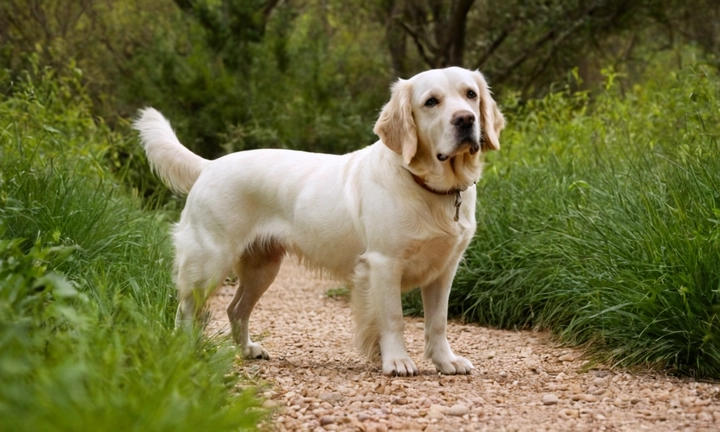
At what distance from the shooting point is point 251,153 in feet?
14.2

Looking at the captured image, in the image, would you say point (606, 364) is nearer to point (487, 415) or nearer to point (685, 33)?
point (487, 415)

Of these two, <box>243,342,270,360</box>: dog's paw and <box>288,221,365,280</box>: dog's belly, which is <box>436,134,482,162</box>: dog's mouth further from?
<box>243,342,270,360</box>: dog's paw

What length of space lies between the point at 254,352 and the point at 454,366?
1035mm

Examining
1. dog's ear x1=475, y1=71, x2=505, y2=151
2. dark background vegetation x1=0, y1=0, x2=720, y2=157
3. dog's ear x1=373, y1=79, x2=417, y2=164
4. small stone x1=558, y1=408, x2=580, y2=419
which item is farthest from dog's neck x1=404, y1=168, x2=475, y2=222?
dark background vegetation x1=0, y1=0, x2=720, y2=157

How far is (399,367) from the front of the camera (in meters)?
3.73

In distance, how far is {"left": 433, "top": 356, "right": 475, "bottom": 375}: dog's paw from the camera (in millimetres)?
3857

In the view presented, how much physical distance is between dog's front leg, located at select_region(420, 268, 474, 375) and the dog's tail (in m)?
1.45

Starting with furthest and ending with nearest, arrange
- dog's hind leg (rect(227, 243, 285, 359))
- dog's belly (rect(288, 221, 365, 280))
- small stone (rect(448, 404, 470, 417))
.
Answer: dog's hind leg (rect(227, 243, 285, 359)) < dog's belly (rect(288, 221, 365, 280)) < small stone (rect(448, 404, 470, 417))

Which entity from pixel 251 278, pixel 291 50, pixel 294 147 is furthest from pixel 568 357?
pixel 291 50

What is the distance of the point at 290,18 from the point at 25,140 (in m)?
5.96

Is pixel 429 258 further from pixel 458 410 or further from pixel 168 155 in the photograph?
pixel 168 155

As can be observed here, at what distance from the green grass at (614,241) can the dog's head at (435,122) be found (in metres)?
0.92

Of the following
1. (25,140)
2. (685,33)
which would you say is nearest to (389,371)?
(25,140)

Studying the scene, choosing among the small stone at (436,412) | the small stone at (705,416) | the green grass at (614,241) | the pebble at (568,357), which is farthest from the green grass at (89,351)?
the green grass at (614,241)
